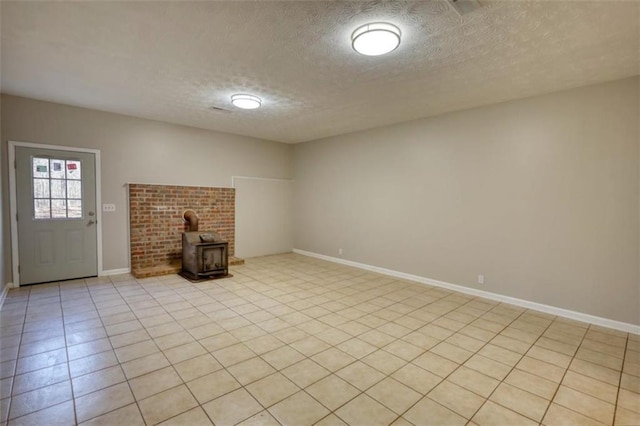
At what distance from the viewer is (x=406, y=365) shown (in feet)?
8.27

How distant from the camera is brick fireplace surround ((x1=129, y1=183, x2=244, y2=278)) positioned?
5.21 metres

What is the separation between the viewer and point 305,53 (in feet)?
9.19

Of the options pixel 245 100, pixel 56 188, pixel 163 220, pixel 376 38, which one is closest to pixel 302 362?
pixel 376 38

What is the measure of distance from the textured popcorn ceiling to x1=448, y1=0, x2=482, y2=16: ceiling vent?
92 mm

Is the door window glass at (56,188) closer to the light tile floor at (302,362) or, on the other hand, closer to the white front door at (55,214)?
the white front door at (55,214)

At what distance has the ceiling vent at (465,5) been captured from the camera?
2015mm

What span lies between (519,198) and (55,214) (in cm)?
664

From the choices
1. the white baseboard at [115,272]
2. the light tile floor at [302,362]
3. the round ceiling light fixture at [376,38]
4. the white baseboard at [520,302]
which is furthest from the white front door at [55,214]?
the white baseboard at [520,302]

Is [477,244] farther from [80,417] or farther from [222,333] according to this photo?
[80,417]

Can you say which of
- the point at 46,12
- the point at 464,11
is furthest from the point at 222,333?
the point at 464,11

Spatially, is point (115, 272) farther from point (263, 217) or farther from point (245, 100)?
point (245, 100)

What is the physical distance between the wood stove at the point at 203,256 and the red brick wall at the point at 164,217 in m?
0.51

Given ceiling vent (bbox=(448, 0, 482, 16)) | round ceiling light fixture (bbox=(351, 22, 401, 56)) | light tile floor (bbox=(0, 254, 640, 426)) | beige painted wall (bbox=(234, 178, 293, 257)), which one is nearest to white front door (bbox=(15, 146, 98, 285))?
light tile floor (bbox=(0, 254, 640, 426))

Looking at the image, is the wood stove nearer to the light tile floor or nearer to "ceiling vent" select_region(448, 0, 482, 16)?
the light tile floor
